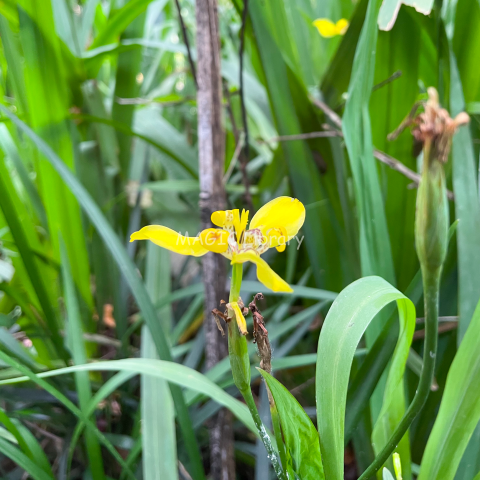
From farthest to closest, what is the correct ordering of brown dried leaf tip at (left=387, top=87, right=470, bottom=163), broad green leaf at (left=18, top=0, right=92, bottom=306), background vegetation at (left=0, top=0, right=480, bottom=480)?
1. broad green leaf at (left=18, top=0, right=92, bottom=306)
2. background vegetation at (left=0, top=0, right=480, bottom=480)
3. brown dried leaf tip at (left=387, top=87, right=470, bottom=163)

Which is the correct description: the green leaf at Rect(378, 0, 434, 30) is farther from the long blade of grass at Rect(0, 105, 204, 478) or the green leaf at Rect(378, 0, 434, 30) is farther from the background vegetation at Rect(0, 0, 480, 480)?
the long blade of grass at Rect(0, 105, 204, 478)

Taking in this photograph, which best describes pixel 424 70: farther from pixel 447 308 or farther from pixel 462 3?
pixel 447 308

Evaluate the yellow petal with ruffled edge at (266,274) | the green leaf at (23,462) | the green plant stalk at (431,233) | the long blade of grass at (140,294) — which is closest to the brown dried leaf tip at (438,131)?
the green plant stalk at (431,233)

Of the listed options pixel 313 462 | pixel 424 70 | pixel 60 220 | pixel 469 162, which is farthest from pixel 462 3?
pixel 60 220

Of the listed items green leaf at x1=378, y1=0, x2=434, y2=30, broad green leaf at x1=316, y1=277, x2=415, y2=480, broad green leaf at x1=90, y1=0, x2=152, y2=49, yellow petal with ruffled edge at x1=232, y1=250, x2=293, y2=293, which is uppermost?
broad green leaf at x1=90, y1=0, x2=152, y2=49

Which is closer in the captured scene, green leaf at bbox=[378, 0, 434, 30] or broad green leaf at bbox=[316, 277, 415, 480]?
broad green leaf at bbox=[316, 277, 415, 480]

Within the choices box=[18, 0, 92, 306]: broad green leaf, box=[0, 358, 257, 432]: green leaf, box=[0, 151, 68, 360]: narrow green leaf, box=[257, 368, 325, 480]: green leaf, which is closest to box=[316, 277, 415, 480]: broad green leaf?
box=[257, 368, 325, 480]: green leaf
